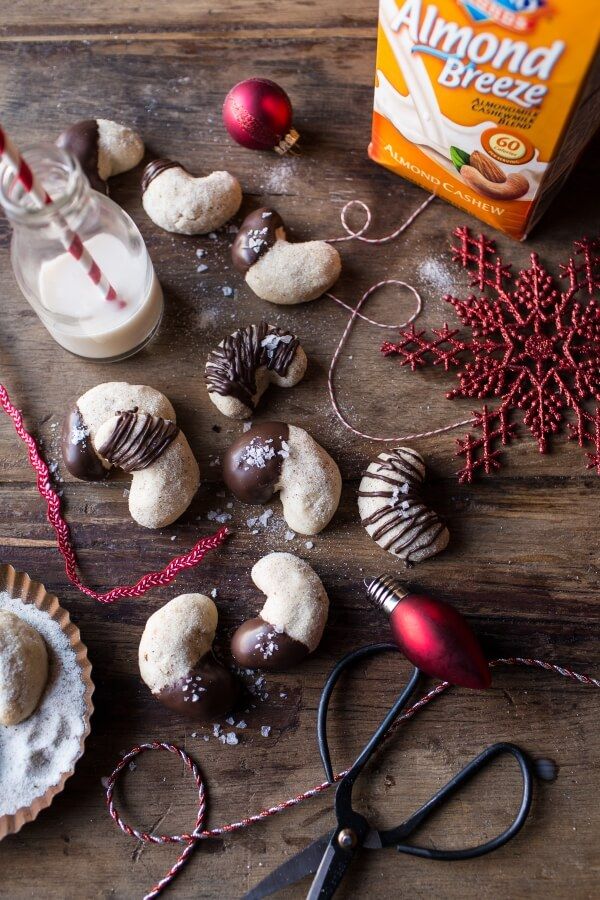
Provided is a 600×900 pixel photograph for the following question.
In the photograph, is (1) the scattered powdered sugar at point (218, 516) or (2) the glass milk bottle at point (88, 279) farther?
(1) the scattered powdered sugar at point (218, 516)

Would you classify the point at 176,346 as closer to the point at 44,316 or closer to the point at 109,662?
the point at 44,316

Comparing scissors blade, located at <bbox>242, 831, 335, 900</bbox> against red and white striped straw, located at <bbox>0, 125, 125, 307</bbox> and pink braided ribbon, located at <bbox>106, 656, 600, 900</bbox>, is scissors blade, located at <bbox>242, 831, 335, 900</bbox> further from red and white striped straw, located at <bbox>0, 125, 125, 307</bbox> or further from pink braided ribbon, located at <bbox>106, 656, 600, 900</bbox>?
red and white striped straw, located at <bbox>0, 125, 125, 307</bbox>

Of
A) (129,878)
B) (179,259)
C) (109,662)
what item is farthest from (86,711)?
(179,259)

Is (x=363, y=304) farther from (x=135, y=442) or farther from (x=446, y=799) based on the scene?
(x=446, y=799)

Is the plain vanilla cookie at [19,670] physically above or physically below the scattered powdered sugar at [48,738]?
above

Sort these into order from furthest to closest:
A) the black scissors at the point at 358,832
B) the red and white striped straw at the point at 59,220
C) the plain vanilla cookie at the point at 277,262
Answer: the plain vanilla cookie at the point at 277,262
the black scissors at the point at 358,832
the red and white striped straw at the point at 59,220

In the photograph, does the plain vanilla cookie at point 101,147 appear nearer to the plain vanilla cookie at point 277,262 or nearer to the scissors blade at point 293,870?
the plain vanilla cookie at point 277,262

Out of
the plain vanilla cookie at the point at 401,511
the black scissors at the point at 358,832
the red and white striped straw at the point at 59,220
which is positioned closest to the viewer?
the red and white striped straw at the point at 59,220

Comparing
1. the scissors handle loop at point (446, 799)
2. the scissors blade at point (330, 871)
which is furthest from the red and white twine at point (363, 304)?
the scissors blade at point (330, 871)
